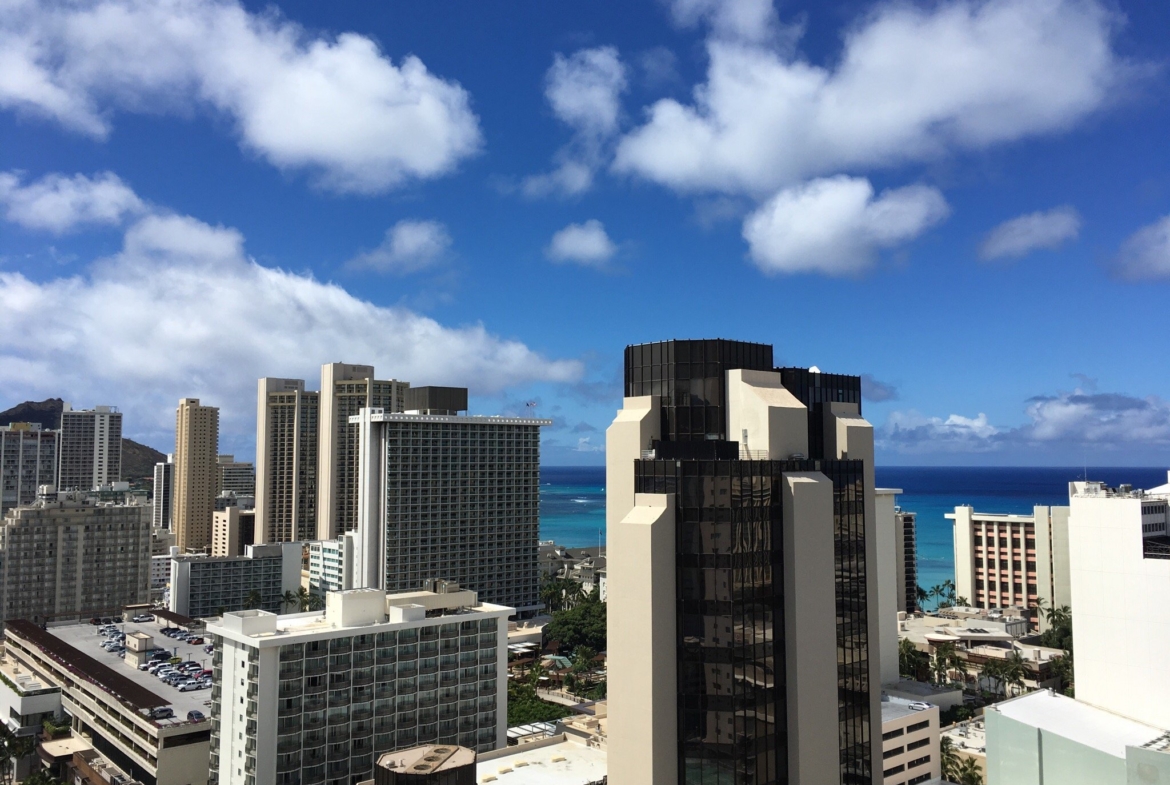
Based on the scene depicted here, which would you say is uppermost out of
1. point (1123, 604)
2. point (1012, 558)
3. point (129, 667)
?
point (1123, 604)

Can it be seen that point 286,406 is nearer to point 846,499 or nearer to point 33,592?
point 33,592

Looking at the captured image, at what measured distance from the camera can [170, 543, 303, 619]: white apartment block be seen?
400ft

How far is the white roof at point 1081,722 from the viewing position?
44.4m

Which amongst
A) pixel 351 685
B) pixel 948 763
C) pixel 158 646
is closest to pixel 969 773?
pixel 948 763

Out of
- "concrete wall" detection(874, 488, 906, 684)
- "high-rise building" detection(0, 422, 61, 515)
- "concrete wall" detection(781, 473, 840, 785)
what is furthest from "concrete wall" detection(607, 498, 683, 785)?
"high-rise building" detection(0, 422, 61, 515)

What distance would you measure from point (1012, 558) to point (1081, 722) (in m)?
83.5

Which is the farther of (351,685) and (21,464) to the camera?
(21,464)

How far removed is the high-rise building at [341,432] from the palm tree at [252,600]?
1955 cm

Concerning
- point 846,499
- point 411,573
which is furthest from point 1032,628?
point 846,499

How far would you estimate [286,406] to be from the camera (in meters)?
166

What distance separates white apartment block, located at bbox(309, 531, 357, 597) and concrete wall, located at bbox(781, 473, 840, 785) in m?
90.2

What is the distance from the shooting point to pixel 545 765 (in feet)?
158

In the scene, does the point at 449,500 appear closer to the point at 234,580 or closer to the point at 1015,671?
the point at 234,580

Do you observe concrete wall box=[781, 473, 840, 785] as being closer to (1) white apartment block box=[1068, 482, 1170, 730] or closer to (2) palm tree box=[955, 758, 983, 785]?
(1) white apartment block box=[1068, 482, 1170, 730]
